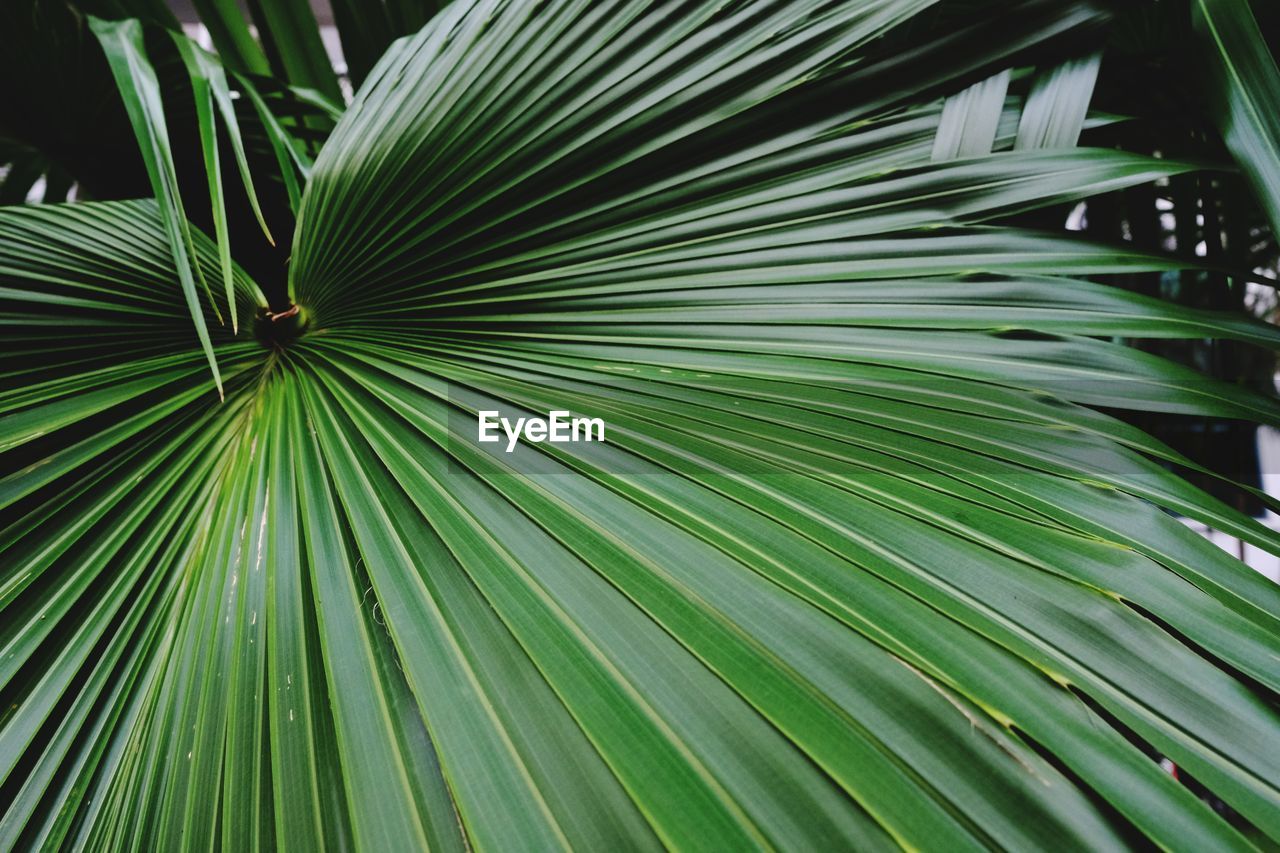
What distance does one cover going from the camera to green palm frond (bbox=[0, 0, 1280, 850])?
26 cm

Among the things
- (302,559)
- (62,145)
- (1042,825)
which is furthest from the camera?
(62,145)

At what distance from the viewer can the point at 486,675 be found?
29 cm

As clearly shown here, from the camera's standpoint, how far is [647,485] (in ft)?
1.19

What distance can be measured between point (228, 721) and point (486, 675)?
13cm

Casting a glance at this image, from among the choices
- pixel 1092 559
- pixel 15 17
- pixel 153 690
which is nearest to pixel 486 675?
pixel 153 690

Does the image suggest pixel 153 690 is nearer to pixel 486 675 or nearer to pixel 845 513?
pixel 486 675

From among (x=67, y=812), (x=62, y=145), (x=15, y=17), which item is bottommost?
(x=67, y=812)

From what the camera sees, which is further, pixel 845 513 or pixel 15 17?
pixel 15 17

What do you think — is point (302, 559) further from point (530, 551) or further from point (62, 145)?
point (62, 145)

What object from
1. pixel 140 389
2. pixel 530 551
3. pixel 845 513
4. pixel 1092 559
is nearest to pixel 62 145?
pixel 140 389

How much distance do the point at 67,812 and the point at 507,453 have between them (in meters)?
0.27

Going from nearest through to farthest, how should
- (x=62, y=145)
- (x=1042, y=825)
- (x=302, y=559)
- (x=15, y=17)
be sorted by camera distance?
(x=1042, y=825) → (x=302, y=559) → (x=15, y=17) → (x=62, y=145)

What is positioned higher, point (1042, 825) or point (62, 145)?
point (62, 145)

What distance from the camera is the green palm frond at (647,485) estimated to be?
26 centimetres
